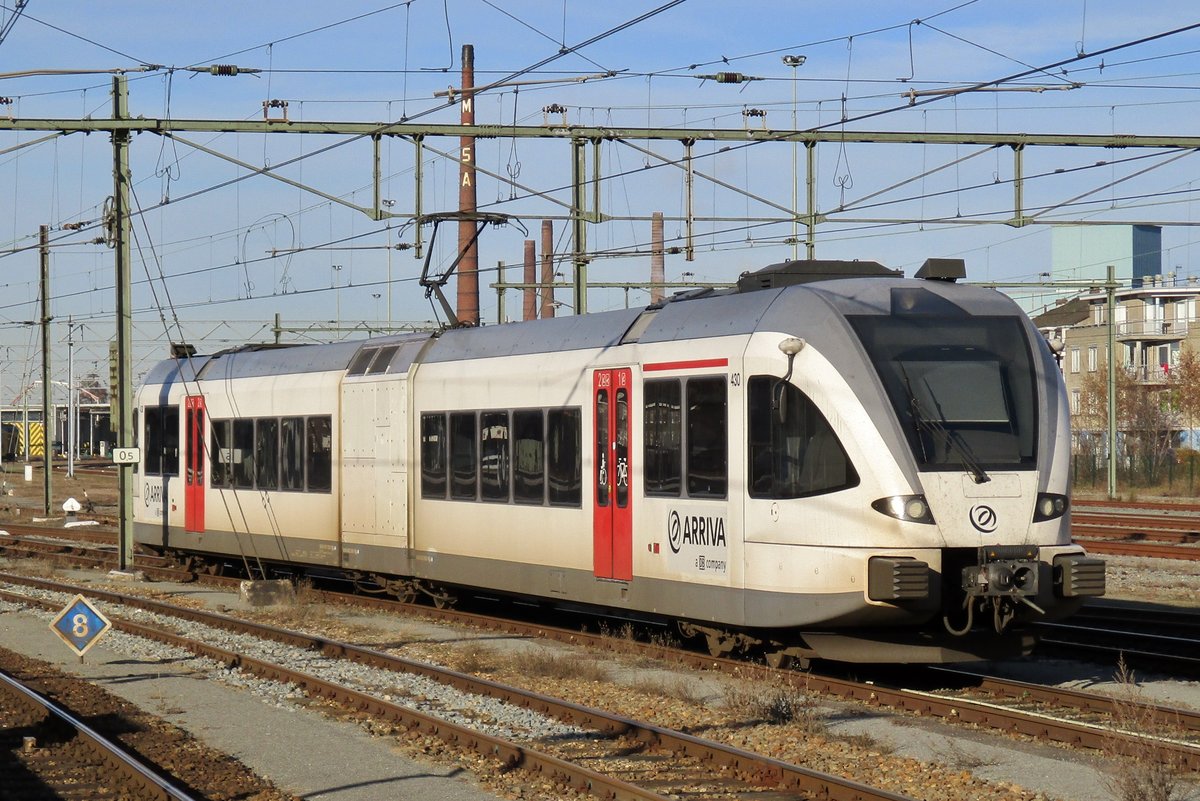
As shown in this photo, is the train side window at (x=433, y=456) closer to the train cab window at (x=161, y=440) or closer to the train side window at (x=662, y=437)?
the train side window at (x=662, y=437)

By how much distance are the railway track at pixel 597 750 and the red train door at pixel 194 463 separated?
1039 cm

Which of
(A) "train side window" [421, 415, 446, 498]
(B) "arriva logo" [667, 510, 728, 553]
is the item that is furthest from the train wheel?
(A) "train side window" [421, 415, 446, 498]

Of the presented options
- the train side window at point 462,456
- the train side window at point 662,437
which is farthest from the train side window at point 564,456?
the train side window at point 462,456

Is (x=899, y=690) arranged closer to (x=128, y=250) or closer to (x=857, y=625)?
(x=857, y=625)

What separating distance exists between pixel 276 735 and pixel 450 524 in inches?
280

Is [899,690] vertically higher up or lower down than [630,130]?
lower down

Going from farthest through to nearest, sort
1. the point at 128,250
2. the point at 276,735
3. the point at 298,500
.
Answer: the point at 128,250
the point at 298,500
the point at 276,735

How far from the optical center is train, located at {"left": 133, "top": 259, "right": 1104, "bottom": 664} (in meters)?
12.2

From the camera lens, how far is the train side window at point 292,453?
22.0 metres

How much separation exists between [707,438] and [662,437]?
0.72 m

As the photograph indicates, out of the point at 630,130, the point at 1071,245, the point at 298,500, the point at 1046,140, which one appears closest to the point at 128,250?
the point at 298,500

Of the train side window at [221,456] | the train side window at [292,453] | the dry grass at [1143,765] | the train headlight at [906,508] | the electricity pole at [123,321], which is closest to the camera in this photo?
the dry grass at [1143,765]

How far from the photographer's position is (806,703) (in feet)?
38.0

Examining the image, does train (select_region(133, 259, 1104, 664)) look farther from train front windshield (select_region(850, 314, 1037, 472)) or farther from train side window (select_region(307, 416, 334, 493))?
train side window (select_region(307, 416, 334, 493))
